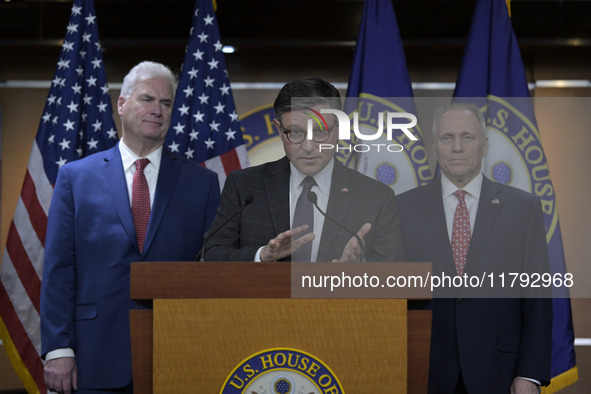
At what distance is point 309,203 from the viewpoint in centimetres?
234

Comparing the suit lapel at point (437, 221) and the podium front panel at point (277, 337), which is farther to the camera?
the suit lapel at point (437, 221)

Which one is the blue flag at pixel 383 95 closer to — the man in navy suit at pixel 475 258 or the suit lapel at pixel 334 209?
the man in navy suit at pixel 475 258

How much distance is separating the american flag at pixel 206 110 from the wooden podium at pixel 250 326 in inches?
81.2

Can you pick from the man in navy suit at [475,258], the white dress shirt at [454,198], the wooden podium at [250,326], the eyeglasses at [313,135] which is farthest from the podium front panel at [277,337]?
the white dress shirt at [454,198]

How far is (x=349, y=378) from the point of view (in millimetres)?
Result: 1663

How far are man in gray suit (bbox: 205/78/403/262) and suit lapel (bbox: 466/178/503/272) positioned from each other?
534 mm

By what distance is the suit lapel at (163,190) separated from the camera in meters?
2.76

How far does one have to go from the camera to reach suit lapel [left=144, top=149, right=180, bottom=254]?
2.76 metres

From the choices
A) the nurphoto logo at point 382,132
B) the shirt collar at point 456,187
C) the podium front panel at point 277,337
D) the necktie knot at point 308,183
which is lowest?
the podium front panel at point 277,337

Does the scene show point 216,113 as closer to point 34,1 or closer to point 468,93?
point 468,93

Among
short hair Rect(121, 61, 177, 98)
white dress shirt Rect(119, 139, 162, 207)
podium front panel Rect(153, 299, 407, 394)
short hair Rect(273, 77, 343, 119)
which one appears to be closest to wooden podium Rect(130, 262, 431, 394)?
podium front panel Rect(153, 299, 407, 394)

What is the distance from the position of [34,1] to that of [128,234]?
2.65m

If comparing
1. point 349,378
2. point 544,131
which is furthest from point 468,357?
point 544,131

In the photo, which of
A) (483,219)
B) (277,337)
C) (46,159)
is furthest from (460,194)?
(46,159)
